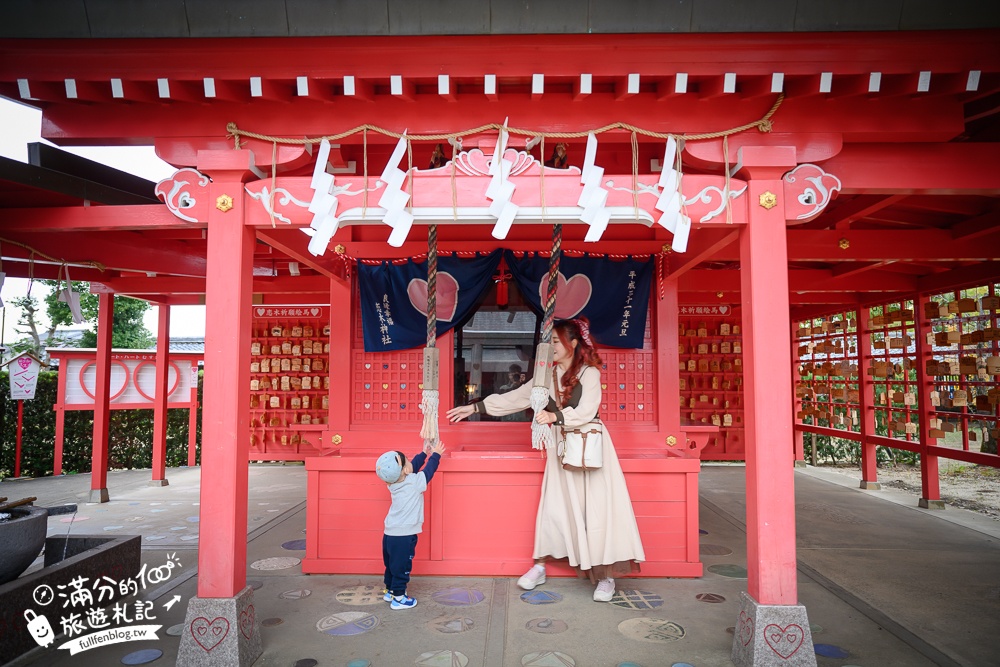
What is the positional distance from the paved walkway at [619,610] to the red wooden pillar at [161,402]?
2.82 metres

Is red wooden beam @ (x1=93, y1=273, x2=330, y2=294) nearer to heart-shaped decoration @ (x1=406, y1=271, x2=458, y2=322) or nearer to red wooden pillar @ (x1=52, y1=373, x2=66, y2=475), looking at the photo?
red wooden pillar @ (x1=52, y1=373, x2=66, y2=475)

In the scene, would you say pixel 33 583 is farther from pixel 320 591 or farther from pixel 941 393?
pixel 941 393

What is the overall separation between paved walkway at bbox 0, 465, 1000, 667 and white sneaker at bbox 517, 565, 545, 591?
0.08m

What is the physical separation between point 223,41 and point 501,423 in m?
3.82

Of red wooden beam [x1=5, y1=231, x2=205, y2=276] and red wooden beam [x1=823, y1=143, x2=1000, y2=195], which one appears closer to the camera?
red wooden beam [x1=823, y1=143, x2=1000, y2=195]

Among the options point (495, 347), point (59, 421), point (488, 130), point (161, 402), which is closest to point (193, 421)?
point (161, 402)

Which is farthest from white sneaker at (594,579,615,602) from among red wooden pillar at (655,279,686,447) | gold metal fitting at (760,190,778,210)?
gold metal fitting at (760,190,778,210)

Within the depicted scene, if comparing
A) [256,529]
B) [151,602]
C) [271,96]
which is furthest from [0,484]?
[271,96]

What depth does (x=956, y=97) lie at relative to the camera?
366 centimetres

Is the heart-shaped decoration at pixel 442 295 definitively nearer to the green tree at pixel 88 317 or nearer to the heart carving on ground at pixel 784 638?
the heart carving on ground at pixel 784 638

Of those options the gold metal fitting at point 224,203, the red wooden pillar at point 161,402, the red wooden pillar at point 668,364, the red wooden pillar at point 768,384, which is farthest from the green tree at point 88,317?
the red wooden pillar at point 768,384

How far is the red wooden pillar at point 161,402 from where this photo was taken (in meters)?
9.56

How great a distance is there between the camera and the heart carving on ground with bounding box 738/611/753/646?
11.0 ft

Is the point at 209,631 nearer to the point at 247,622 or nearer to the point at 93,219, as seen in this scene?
the point at 247,622
